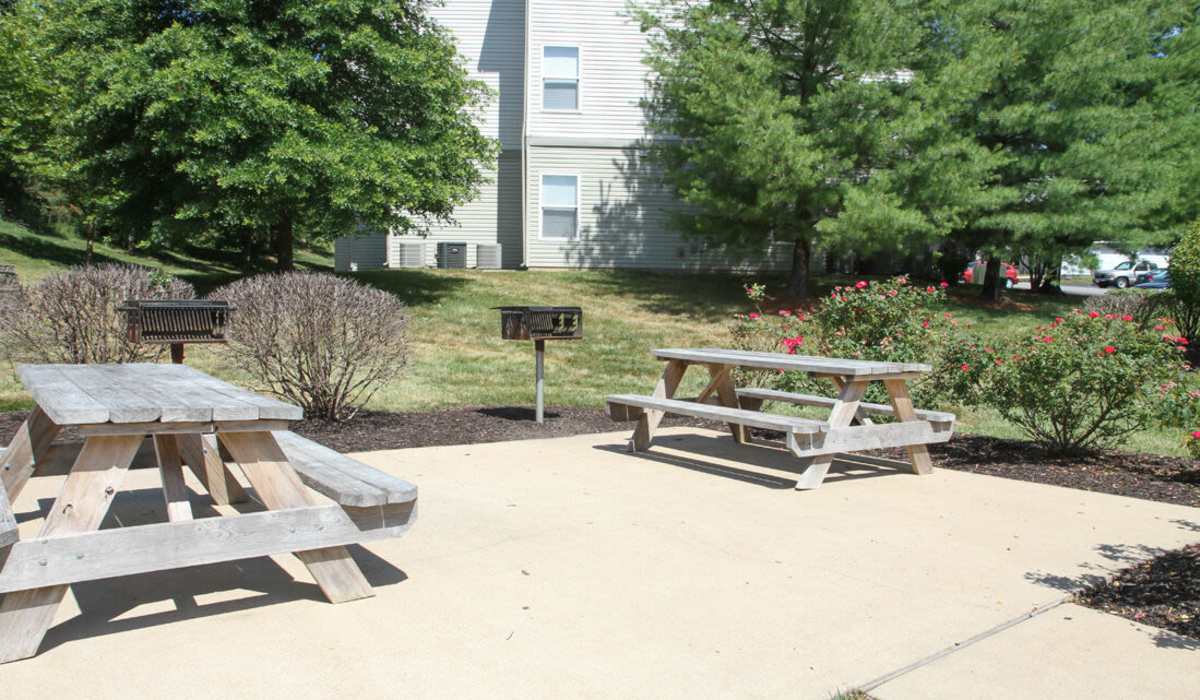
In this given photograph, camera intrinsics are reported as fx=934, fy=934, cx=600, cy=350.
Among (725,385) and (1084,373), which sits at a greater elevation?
(1084,373)

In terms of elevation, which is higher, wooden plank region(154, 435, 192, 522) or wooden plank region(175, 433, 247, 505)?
wooden plank region(154, 435, 192, 522)

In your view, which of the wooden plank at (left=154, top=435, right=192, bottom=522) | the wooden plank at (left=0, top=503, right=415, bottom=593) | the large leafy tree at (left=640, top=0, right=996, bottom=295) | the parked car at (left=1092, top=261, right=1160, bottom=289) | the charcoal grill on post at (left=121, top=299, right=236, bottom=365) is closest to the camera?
the wooden plank at (left=0, top=503, right=415, bottom=593)

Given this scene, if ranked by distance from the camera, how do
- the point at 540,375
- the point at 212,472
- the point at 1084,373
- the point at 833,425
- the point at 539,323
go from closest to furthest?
the point at 212,472
the point at 833,425
the point at 1084,373
the point at 539,323
the point at 540,375

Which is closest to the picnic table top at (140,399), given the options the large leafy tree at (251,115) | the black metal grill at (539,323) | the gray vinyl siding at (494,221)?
the black metal grill at (539,323)

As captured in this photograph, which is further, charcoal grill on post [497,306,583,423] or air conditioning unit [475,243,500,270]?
air conditioning unit [475,243,500,270]

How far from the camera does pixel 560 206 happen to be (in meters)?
22.3

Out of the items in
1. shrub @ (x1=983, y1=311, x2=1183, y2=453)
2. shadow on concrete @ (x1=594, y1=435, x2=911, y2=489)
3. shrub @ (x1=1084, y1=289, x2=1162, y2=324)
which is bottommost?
Answer: shadow on concrete @ (x1=594, y1=435, x2=911, y2=489)

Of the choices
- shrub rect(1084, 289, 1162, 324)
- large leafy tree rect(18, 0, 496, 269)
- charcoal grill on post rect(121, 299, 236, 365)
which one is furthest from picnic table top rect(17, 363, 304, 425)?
shrub rect(1084, 289, 1162, 324)

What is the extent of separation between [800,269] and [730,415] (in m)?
13.8

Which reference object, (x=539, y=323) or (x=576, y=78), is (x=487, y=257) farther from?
(x=539, y=323)

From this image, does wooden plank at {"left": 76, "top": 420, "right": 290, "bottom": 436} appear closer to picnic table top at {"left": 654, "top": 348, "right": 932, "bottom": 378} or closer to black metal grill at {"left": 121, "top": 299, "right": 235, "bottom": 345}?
black metal grill at {"left": 121, "top": 299, "right": 235, "bottom": 345}

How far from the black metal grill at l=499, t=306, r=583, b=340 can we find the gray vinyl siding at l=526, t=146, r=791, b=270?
45.4 feet

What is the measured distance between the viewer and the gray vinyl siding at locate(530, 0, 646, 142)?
848 inches

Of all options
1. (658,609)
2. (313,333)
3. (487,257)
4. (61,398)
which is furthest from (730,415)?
(487,257)
